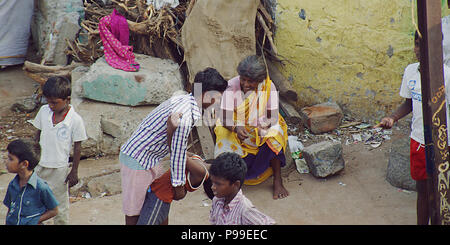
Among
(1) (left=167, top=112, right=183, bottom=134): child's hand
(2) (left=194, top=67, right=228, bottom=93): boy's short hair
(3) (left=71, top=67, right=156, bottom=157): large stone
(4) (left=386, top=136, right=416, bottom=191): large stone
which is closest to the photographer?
(1) (left=167, top=112, right=183, bottom=134): child's hand

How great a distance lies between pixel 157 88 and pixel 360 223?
9.28ft

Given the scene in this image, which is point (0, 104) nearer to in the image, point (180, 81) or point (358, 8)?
point (180, 81)

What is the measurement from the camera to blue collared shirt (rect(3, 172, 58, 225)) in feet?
9.78

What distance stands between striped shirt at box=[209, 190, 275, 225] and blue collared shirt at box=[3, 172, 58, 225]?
1.02m

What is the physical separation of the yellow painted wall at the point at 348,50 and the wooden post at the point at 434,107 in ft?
9.05

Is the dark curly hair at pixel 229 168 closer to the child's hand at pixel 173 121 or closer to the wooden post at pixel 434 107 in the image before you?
the child's hand at pixel 173 121

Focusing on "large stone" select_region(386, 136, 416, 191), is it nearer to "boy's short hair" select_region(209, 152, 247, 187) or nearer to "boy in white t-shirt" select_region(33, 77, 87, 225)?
"boy's short hair" select_region(209, 152, 247, 187)

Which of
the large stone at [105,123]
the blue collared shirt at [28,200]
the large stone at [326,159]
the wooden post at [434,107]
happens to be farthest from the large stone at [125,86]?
the wooden post at [434,107]

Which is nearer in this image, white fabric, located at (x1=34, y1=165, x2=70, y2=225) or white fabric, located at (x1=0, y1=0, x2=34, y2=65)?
white fabric, located at (x1=34, y1=165, x2=70, y2=225)

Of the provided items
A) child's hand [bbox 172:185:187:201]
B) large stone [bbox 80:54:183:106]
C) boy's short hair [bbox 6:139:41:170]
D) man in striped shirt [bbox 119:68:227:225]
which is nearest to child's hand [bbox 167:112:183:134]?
man in striped shirt [bbox 119:68:227:225]

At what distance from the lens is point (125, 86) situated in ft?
18.8

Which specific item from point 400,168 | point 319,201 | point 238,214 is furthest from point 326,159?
point 238,214

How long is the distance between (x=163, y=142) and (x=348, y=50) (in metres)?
3.42

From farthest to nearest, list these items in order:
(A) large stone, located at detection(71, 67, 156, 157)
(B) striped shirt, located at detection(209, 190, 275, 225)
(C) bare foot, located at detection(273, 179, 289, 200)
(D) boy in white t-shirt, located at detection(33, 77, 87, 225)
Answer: (A) large stone, located at detection(71, 67, 156, 157)
(C) bare foot, located at detection(273, 179, 289, 200)
(D) boy in white t-shirt, located at detection(33, 77, 87, 225)
(B) striped shirt, located at detection(209, 190, 275, 225)
